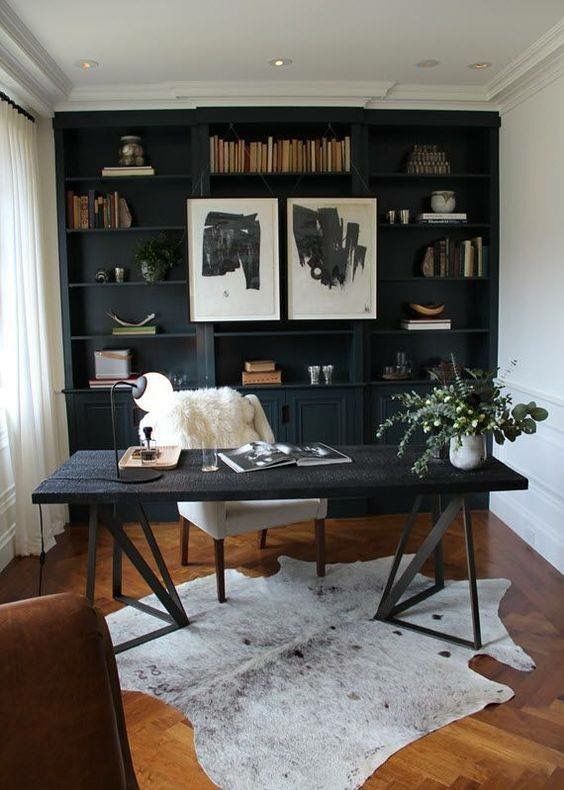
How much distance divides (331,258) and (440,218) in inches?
30.2

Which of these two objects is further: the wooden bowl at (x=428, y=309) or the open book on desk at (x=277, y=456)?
the wooden bowl at (x=428, y=309)

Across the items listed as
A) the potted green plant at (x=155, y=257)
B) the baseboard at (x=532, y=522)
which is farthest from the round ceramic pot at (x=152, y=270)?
the baseboard at (x=532, y=522)

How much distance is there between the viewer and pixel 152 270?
4.60m

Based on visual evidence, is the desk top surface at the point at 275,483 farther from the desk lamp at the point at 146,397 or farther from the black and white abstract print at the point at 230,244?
the black and white abstract print at the point at 230,244

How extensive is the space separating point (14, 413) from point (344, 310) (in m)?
2.04

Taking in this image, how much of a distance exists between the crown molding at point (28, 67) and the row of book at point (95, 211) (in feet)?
1.76

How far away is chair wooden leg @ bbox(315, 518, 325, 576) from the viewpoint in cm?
363

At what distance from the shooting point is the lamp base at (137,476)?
2939mm

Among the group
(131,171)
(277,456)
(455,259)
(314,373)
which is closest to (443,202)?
(455,259)

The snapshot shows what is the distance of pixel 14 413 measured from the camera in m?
4.01

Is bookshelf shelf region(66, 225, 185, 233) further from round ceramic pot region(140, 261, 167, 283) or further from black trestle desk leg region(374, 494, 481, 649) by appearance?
black trestle desk leg region(374, 494, 481, 649)

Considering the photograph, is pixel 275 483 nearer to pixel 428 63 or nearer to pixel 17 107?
pixel 428 63

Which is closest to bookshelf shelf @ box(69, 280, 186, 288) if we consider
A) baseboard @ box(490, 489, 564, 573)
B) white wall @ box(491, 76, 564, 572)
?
white wall @ box(491, 76, 564, 572)

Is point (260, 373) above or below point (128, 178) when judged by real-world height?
below
